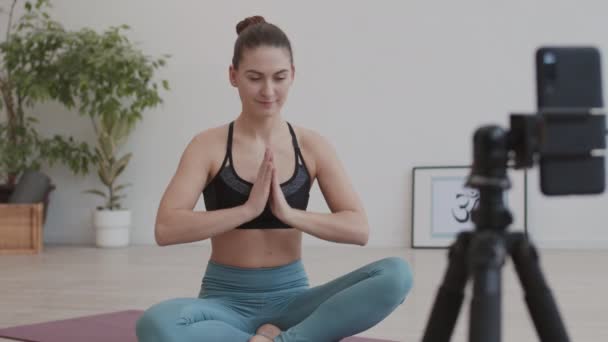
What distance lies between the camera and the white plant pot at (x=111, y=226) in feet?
19.5

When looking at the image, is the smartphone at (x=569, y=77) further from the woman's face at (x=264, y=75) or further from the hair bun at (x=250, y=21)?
the hair bun at (x=250, y=21)

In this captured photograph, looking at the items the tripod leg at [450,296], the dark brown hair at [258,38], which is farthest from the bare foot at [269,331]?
the tripod leg at [450,296]

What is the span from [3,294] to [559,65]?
10.7 feet

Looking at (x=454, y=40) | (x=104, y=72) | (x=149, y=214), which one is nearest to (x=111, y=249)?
(x=149, y=214)

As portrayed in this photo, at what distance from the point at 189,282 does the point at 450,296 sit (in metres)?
3.14

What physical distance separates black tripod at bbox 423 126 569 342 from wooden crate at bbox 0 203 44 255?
5.03 meters

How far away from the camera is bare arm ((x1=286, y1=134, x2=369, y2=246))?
207 centimetres

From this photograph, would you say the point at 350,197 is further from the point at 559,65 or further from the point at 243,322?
the point at 559,65

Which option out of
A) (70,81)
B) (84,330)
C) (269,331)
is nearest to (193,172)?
(269,331)

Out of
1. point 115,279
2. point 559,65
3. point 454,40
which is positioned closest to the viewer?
point 559,65

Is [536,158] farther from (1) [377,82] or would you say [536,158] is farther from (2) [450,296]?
(1) [377,82]

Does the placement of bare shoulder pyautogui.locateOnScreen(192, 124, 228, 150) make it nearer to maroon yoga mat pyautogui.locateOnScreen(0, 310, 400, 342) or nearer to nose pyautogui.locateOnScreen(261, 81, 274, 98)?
nose pyautogui.locateOnScreen(261, 81, 274, 98)

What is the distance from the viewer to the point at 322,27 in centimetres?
582

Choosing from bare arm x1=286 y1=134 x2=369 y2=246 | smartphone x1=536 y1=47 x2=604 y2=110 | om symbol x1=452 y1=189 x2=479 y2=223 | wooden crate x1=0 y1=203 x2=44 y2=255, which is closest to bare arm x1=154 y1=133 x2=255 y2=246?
bare arm x1=286 y1=134 x2=369 y2=246
